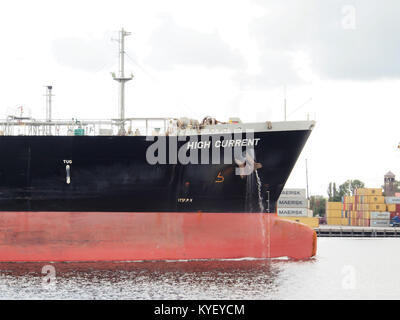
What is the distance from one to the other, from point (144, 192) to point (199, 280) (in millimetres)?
5594

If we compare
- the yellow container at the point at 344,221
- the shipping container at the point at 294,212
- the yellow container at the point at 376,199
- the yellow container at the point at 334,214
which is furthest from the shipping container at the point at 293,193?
the yellow container at the point at 334,214

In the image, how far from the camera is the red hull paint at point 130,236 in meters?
25.8

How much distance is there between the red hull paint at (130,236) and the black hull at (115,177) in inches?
15.7

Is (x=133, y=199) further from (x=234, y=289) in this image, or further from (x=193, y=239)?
(x=234, y=289)

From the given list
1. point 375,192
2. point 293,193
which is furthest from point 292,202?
point 375,192

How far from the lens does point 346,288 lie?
22125mm

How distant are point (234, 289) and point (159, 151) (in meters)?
7.86

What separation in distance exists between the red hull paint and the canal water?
0.47 m

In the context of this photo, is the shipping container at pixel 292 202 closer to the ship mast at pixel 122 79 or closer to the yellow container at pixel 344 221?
the yellow container at pixel 344 221

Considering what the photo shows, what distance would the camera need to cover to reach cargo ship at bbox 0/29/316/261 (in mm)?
25938

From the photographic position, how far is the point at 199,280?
22125 millimetres

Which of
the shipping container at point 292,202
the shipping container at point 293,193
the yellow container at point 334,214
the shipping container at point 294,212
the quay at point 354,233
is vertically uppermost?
the shipping container at point 293,193
